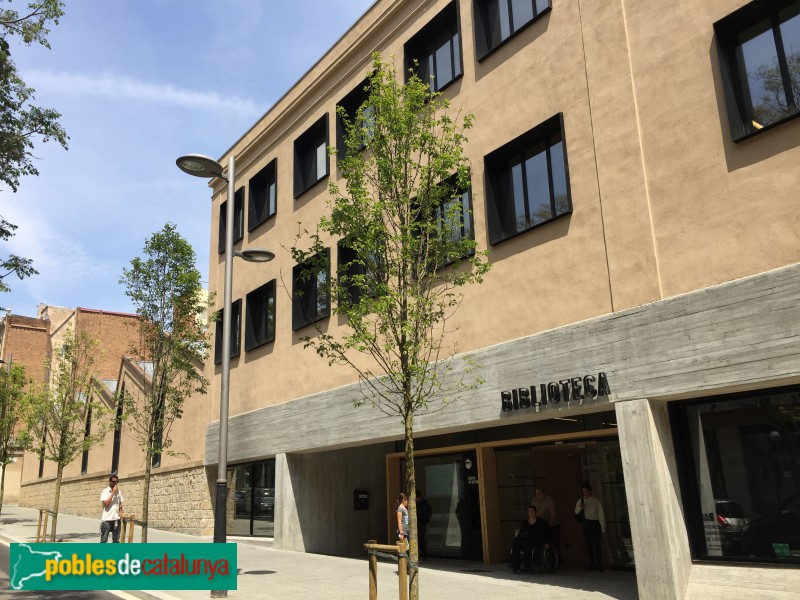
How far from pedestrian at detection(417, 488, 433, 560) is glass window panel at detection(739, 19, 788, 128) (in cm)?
1155

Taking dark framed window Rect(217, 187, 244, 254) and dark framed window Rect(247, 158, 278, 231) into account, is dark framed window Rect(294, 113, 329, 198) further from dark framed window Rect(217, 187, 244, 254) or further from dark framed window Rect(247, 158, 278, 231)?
dark framed window Rect(217, 187, 244, 254)

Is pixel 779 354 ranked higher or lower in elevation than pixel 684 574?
higher

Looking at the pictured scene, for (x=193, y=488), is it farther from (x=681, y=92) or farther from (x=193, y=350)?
(x=681, y=92)

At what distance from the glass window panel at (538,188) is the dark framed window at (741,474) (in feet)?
13.9

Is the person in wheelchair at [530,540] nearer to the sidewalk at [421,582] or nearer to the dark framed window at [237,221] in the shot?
the sidewalk at [421,582]

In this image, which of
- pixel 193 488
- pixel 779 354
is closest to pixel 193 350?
pixel 193 488

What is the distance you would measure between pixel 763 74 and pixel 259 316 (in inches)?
647

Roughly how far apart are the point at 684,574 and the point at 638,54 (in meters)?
7.95

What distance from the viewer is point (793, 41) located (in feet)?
31.3

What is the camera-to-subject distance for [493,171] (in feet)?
45.3

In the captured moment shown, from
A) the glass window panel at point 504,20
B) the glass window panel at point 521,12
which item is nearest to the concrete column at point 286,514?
the glass window panel at point 504,20

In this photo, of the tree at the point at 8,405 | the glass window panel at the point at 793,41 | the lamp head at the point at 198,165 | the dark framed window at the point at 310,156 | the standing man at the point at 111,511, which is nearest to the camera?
the glass window panel at the point at 793,41

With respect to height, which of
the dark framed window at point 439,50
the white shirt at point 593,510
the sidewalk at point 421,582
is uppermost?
the dark framed window at point 439,50

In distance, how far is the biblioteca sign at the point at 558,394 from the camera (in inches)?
422
